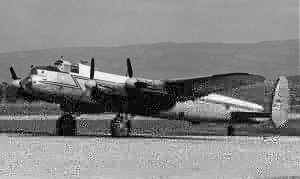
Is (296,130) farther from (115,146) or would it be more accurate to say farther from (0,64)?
(0,64)

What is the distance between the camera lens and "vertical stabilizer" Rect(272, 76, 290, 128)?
36.2 m

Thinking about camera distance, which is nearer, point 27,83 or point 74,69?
point 27,83

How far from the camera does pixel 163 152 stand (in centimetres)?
2114

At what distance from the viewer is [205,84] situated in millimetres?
29469

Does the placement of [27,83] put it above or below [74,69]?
below

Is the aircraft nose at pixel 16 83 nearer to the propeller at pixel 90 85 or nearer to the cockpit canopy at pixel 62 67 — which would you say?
the cockpit canopy at pixel 62 67

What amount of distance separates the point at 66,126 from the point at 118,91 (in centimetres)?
421

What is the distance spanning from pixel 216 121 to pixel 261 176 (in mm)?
20387

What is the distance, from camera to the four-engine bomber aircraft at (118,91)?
1148 inches

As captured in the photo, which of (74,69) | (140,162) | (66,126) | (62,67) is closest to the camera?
(140,162)

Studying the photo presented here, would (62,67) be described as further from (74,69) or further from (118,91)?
(118,91)

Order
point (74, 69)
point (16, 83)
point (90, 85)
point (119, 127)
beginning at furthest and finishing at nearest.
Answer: point (16, 83)
point (119, 127)
point (74, 69)
point (90, 85)

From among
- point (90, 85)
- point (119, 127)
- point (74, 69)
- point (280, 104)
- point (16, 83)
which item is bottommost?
point (119, 127)

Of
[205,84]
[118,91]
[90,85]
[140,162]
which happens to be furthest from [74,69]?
[140,162]
